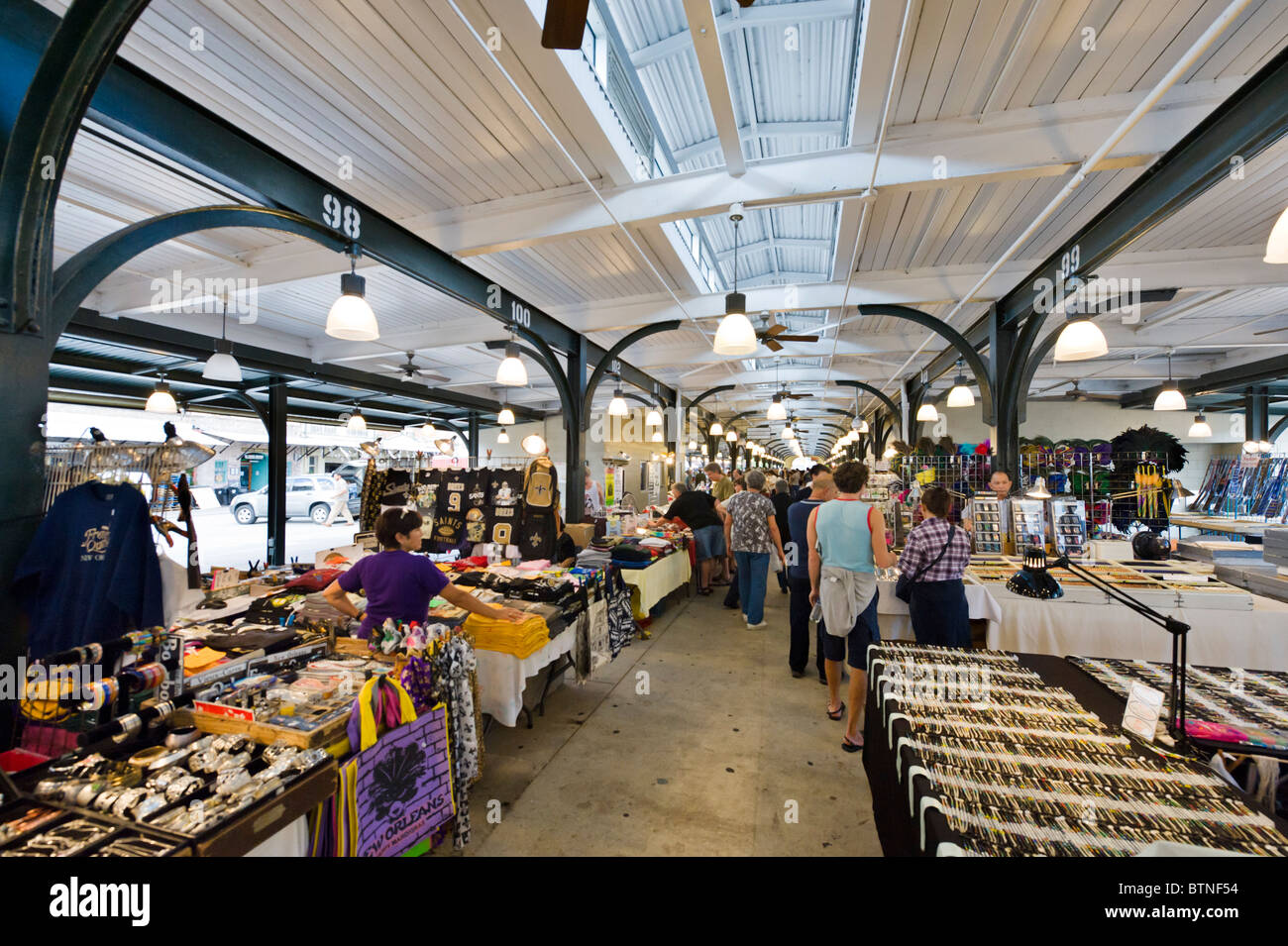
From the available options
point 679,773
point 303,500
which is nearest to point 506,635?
point 679,773

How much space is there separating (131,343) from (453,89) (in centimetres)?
680

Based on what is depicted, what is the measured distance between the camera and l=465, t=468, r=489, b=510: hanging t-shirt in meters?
5.70

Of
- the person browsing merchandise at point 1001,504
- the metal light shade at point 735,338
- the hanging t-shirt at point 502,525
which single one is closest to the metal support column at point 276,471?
the hanging t-shirt at point 502,525

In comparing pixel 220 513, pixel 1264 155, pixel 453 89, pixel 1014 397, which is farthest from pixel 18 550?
pixel 220 513

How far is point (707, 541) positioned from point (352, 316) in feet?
19.2

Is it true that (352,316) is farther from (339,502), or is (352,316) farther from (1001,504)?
(339,502)

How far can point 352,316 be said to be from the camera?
10.7ft

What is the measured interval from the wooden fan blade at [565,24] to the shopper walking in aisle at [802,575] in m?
3.56

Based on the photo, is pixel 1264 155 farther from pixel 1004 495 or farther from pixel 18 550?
pixel 18 550

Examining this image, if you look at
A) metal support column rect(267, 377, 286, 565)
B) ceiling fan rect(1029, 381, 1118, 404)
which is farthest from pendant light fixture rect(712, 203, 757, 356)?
ceiling fan rect(1029, 381, 1118, 404)

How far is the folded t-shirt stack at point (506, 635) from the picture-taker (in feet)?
10.7

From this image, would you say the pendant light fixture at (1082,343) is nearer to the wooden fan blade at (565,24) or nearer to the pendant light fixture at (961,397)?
the pendant light fixture at (961,397)

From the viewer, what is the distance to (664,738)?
12.0ft

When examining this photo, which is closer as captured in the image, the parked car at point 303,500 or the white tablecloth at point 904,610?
the white tablecloth at point 904,610
